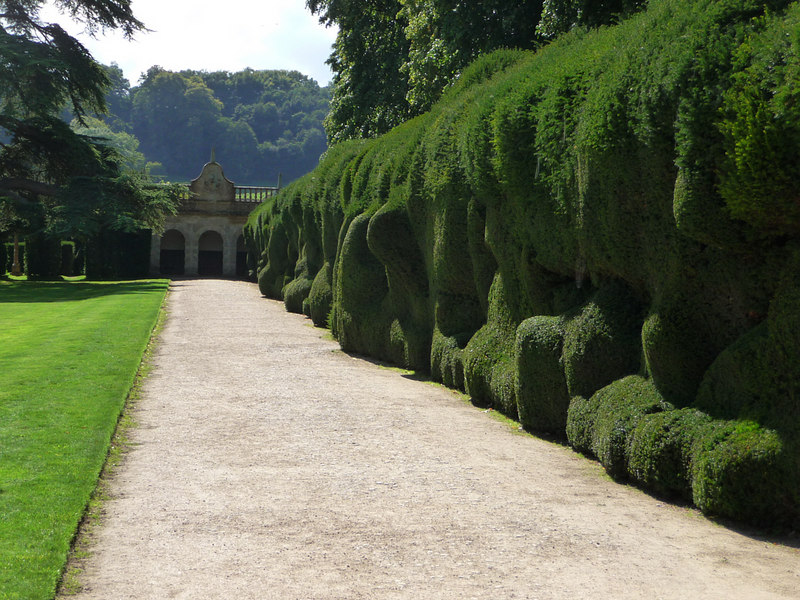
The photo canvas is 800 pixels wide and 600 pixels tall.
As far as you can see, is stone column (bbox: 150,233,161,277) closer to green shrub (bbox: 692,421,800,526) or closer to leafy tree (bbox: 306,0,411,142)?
leafy tree (bbox: 306,0,411,142)

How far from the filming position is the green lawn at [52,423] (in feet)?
15.7

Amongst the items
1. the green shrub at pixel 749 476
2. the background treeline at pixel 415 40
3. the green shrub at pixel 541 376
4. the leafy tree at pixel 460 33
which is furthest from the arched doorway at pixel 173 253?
the green shrub at pixel 749 476

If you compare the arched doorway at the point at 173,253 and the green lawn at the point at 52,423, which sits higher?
the arched doorway at the point at 173,253

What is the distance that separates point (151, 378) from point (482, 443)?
553 centimetres

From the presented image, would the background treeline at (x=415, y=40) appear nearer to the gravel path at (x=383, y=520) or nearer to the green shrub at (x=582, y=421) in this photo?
the green shrub at (x=582, y=421)

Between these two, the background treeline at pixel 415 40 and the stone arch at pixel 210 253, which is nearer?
the background treeline at pixel 415 40

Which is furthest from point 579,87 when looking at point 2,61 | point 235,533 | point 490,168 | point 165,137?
point 165,137

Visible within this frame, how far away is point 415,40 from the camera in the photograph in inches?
830

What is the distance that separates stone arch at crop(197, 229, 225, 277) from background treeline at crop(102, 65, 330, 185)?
6522 cm

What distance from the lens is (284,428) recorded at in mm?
8578

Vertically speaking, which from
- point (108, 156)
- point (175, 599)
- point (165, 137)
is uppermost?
point (165, 137)

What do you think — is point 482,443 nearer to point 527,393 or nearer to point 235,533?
point 527,393

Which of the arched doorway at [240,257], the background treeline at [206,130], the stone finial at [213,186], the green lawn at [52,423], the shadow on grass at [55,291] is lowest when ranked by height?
the green lawn at [52,423]

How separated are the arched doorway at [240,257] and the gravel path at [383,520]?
43.9 m
